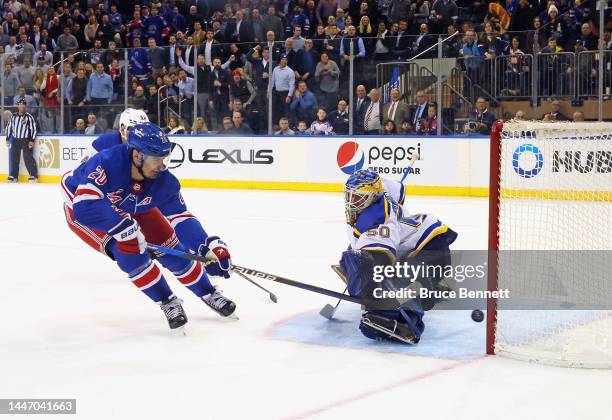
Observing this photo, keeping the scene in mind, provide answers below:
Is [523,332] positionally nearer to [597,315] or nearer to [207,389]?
[597,315]

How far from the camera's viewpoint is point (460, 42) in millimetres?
10484

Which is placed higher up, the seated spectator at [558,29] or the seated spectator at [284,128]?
the seated spectator at [558,29]

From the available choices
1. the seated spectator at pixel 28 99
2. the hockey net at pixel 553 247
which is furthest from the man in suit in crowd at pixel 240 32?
the hockey net at pixel 553 247

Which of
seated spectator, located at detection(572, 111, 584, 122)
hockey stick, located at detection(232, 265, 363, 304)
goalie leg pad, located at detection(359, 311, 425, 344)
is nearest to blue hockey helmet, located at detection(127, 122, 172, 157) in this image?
hockey stick, located at detection(232, 265, 363, 304)

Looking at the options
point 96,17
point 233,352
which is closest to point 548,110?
point 233,352

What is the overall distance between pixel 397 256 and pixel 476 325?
0.45 m

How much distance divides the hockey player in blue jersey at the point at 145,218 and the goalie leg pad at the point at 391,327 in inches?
28.2

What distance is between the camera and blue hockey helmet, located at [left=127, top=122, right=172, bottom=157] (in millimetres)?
3721

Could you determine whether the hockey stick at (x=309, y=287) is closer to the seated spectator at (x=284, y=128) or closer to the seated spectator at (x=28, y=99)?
the seated spectator at (x=284, y=128)

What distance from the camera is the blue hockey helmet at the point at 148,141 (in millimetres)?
3721

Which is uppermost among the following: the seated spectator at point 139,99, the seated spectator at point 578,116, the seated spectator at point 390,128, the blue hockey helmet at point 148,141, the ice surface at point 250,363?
the seated spectator at point 139,99

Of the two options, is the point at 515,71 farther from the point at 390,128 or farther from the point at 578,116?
the point at 390,128

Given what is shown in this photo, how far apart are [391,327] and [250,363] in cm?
58

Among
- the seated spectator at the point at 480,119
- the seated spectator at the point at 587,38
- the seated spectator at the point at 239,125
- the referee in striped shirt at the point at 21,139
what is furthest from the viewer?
the referee in striped shirt at the point at 21,139
